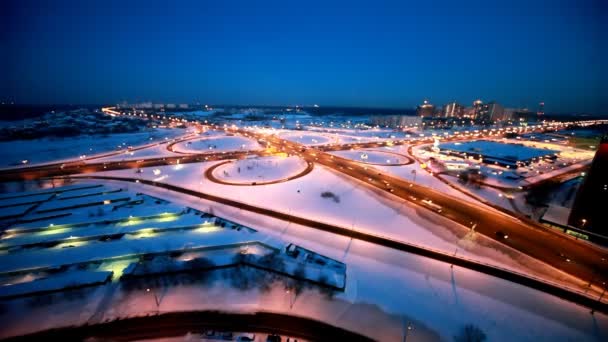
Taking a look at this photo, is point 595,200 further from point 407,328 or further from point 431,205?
point 407,328

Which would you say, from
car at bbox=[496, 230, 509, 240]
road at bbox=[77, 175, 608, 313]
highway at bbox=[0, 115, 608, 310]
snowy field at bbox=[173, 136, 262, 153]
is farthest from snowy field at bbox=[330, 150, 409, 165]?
road at bbox=[77, 175, 608, 313]

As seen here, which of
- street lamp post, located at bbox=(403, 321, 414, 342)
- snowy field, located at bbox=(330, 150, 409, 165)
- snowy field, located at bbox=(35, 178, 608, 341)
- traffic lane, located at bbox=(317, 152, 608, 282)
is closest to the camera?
street lamp post, located at bbox=(403, 321, 414, 342)

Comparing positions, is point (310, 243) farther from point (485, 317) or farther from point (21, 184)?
point (21, 184)

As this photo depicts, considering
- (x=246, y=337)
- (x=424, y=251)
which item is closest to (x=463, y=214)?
(x=424, y=251)

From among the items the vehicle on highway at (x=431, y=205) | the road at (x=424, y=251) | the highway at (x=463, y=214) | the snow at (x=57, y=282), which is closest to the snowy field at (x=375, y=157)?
the highway at (x=463, y=214)

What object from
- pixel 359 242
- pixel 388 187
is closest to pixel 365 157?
pixel 388 187

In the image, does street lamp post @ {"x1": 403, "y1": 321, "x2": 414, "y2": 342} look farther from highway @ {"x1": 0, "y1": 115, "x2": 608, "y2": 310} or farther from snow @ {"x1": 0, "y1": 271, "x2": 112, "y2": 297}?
snow @ {"x1": 0, "y1": 271, "x2": 112, "y2": 297}
